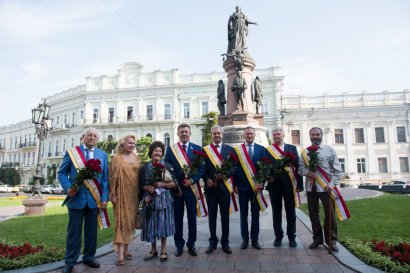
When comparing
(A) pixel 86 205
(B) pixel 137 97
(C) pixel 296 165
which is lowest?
(A) pixel 86 205

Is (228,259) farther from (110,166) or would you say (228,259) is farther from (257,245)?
(110,166)

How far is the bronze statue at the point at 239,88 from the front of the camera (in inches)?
521

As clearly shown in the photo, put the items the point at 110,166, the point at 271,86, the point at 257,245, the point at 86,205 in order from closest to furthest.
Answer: the point at 86,205, the point at 110,166, the point at 257,245, the point at 271,86

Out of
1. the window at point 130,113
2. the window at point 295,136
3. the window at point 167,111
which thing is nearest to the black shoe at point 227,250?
the window at point 295,136

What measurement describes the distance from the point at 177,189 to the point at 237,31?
11.0m

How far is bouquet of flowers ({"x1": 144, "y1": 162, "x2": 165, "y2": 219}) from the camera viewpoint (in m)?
4.95

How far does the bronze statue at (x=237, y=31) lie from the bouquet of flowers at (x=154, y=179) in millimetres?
10395

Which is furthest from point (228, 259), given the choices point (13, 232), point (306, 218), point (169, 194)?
point (13, 232)

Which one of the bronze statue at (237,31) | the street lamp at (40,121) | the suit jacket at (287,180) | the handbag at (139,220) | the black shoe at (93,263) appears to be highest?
the bronze statue at (237,31)

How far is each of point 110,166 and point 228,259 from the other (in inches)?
95.2

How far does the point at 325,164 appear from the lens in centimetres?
560

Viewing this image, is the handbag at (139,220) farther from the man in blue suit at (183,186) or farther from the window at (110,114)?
the window at (110,114)

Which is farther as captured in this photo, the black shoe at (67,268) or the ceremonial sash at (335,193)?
the ceremonial sash at (335,193)

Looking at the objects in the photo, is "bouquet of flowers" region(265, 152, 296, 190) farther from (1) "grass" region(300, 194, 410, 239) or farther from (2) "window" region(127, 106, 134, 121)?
(2) "window" region(127, 106, 134, 121)
